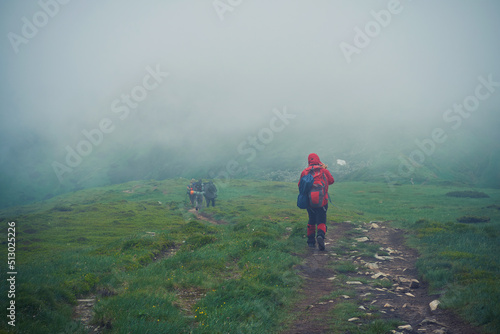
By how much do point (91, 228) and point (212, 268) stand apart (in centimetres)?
2207

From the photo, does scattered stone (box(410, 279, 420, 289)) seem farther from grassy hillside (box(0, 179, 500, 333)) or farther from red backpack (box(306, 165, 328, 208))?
red backpack (box(306, 165, 328, 208))

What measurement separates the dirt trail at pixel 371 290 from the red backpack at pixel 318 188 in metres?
2.41

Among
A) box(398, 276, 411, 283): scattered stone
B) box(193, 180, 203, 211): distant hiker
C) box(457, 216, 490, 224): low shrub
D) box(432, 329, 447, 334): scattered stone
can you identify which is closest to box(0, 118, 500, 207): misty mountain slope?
box(193, 180, 203, 211): distant hiker

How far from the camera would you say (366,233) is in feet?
61.4

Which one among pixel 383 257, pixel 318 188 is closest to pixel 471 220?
pixel 383 257

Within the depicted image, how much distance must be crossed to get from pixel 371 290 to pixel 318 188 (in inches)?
229

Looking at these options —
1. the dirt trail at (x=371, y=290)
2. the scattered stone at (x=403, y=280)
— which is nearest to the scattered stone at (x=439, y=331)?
the dirt trail at (x=371, y=290)

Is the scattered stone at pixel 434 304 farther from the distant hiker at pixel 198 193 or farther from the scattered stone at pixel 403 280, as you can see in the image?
the distant hiker at pixel 198 193

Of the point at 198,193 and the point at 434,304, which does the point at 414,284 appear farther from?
the point at 198,193

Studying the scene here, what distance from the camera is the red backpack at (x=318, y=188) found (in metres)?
13.9

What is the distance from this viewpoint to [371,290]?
896 centimetres

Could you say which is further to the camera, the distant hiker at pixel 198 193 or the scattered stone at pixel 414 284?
the distant hiker at pixel 198 193

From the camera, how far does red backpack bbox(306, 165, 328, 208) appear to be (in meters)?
13.9

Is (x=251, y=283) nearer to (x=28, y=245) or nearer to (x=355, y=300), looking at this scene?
(x=355, y=300)
